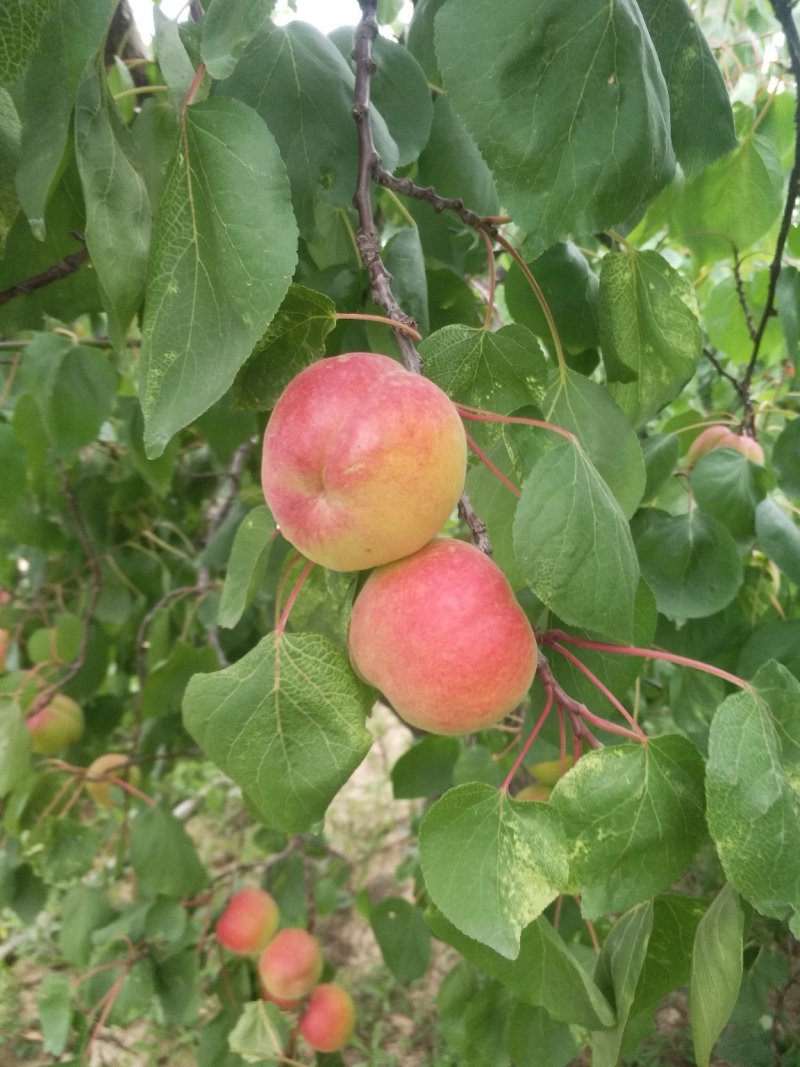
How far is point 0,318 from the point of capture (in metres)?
0.84

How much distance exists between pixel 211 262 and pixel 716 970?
0.59 meters

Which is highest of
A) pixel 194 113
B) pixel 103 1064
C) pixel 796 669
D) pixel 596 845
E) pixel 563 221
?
pixel 194 113

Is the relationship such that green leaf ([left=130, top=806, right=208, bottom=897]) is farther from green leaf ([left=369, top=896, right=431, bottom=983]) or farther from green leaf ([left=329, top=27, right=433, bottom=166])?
green leaf ([left=329, top=27, right=433, bottom=166])

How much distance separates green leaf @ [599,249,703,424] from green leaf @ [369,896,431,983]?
1.04 metres

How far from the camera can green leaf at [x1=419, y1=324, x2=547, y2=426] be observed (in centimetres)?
63

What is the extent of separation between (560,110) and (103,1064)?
1.89m


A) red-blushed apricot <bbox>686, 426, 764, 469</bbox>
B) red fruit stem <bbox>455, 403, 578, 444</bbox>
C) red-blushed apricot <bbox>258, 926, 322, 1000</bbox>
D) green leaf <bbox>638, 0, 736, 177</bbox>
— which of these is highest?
green leaf <bbox>638, 0, 736, 177</bbox>

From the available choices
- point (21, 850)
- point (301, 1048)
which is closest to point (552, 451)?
point (21, 850)

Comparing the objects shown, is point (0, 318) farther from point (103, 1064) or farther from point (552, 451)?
point (103, 1064)

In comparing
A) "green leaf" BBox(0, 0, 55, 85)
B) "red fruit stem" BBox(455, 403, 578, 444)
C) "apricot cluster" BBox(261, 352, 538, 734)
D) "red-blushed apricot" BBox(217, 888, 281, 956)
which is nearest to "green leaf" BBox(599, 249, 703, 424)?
"red fruit stem" BBox(455, 403, 578, 444)

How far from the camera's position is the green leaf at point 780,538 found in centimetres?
87

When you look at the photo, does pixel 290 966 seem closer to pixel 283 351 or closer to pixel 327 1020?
pixel 327 1020

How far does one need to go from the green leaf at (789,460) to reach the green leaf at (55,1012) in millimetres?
1223

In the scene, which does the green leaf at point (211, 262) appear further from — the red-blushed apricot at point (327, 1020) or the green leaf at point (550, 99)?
the red-blushed apricot at point (327, 1020)
